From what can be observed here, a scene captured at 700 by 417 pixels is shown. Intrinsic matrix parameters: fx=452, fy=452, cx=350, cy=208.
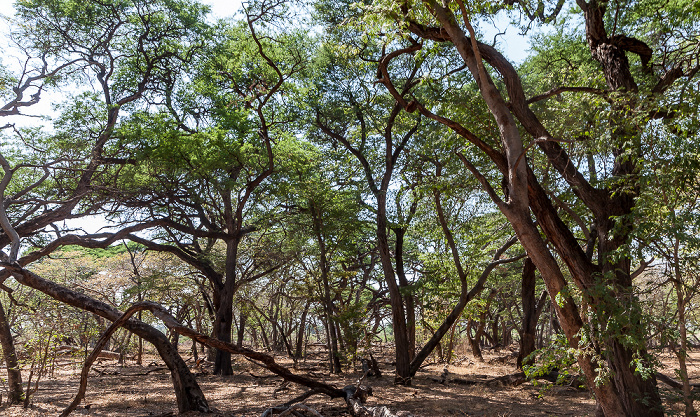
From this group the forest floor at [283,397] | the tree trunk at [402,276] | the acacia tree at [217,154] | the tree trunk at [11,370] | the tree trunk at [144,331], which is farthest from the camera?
the tree trunk at [402,276]

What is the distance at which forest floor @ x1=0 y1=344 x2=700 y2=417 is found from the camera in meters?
6.45

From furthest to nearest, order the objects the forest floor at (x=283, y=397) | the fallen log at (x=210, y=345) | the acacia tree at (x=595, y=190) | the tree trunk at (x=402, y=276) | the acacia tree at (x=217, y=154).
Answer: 1. the tree trunk at (x=402, y=276)
2. the acacia tree at (x=217, y=154)
3. the forest floor at (x=283, y=397)
4. the fallen log at (x=210, y=345)
5. the acacia tree at (x=595, y=190)

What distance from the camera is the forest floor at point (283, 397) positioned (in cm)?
645

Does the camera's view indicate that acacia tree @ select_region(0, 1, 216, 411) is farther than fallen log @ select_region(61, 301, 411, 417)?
Yes

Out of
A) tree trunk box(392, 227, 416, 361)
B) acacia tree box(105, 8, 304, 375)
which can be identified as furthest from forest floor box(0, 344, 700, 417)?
acacia tree box(105, 8, 304, 375)

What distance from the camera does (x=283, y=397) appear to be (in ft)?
25.2

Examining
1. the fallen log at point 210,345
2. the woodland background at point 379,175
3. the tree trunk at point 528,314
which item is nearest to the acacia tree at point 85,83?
the woodland background at point 379,175

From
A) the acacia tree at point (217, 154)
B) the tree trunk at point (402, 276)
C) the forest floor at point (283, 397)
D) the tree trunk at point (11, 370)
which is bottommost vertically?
the forest floor at point (283, 397)

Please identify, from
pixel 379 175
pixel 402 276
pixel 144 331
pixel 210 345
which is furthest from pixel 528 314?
pixel 144 331

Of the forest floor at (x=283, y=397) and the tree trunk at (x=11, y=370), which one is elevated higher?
the tree trunk at (x=11, y=370)

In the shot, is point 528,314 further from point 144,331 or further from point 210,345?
point 144,331

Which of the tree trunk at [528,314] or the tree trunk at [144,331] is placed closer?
the tree trunk at [144,331]

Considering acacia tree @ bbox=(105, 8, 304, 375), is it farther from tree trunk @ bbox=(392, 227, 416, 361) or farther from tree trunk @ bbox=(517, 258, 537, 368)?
tree trunk @ bbox=(517, 258, 537, 368)

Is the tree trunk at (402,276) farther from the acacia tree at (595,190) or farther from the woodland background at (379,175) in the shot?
the acacia tree at (595,190)
